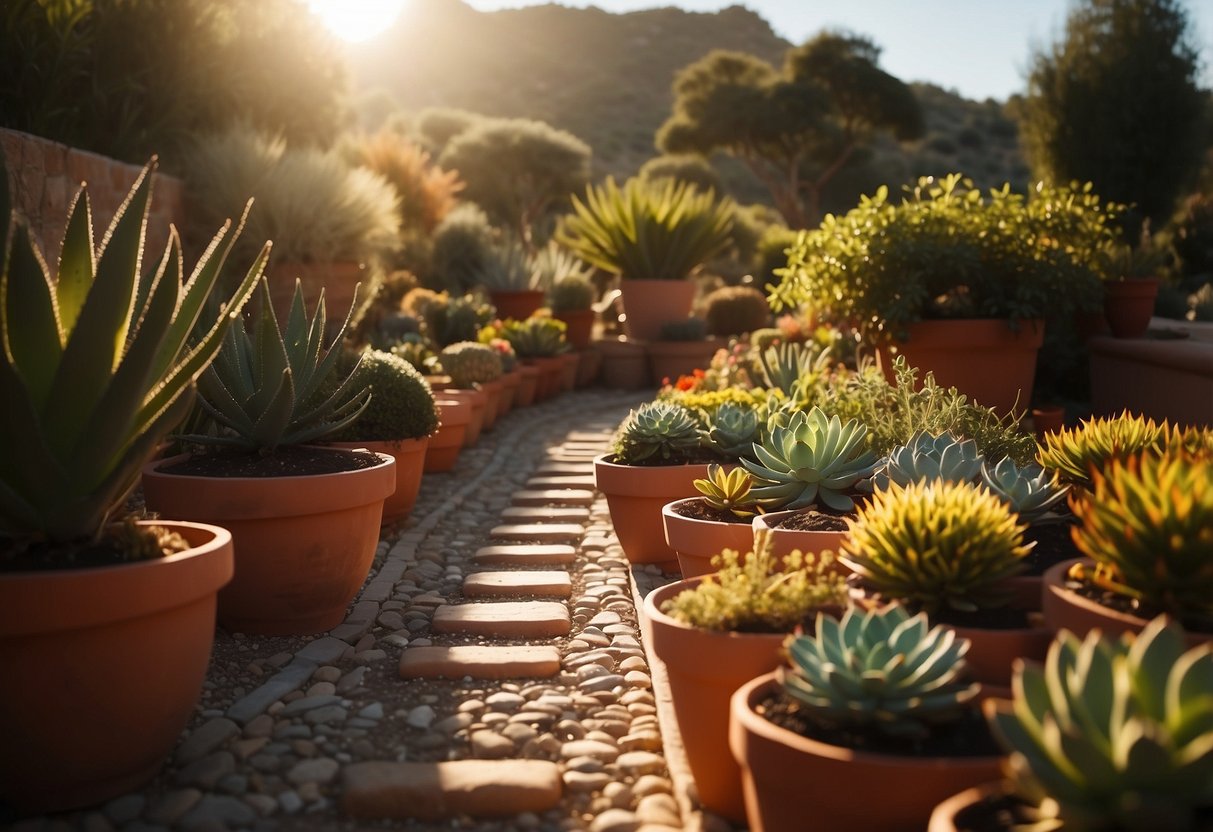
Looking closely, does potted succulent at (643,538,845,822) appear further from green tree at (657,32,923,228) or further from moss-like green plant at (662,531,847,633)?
green tree at (657,32,923,228)

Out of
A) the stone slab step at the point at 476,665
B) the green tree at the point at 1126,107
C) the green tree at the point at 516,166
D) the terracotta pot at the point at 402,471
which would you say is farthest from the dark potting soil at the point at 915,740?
the green tree at the point at 516,166

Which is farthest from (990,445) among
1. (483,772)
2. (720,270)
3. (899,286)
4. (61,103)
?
(720,270)

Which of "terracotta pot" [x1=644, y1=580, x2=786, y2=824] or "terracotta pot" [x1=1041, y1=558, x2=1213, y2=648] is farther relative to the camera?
"terracotta pot" [x1=644, y1=580, x2=786, y2=824]

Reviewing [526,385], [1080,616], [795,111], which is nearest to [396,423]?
[1080,616]

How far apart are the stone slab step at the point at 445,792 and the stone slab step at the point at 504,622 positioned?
1127 millimetres

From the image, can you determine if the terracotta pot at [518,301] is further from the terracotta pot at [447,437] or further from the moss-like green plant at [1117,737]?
the moss-like green plant at [1117,737]

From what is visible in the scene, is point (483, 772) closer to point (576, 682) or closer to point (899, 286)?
point (576, 682)

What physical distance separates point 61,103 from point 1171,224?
520 inches

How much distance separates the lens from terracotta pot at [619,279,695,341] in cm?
1180

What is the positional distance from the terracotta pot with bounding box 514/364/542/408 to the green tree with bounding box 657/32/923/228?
17159 mm

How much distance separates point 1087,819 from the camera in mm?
1489

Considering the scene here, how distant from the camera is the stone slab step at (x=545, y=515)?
17.9 ft

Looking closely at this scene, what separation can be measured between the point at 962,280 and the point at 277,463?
3.90m

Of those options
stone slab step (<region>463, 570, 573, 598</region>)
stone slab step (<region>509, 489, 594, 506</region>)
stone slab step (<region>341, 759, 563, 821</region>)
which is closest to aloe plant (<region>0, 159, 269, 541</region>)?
stone slab step (<region>341, 759, 563, 821</region>)
